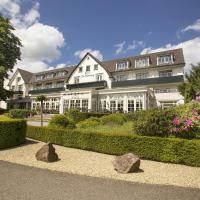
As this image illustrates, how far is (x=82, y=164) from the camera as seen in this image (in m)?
8.87

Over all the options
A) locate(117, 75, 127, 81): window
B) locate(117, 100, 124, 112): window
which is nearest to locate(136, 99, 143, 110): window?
locate(117, 100, 124, 112): window

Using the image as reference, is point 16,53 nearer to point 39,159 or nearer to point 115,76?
point 115,76

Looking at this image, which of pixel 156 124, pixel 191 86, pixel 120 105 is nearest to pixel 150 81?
pixel 120 105

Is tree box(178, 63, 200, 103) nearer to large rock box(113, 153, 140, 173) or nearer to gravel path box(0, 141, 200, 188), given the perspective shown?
gravel path box(0, 141, 200, 188)

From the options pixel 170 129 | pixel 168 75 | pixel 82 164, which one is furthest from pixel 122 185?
pixel 168 75

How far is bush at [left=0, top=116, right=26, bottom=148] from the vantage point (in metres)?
11.3

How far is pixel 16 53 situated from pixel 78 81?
12.8 m

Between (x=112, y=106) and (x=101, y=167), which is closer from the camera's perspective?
(x=101, y=167)

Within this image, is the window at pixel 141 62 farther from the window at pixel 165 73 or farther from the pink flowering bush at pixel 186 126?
the pink flowering bush at pixel 186 126

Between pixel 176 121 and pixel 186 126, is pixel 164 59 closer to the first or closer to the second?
pixel 176 121

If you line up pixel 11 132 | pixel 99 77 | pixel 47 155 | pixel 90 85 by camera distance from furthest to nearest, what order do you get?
pixel 99 77 < pixel 90 85 < pixel 11 132 < pixel 47 155

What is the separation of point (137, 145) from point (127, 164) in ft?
6.89

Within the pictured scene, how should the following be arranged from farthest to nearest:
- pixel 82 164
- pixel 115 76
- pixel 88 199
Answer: pixel 115 76 → pixel 82 164 → pixel 88 199

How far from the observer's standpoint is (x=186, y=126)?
1011 cm
